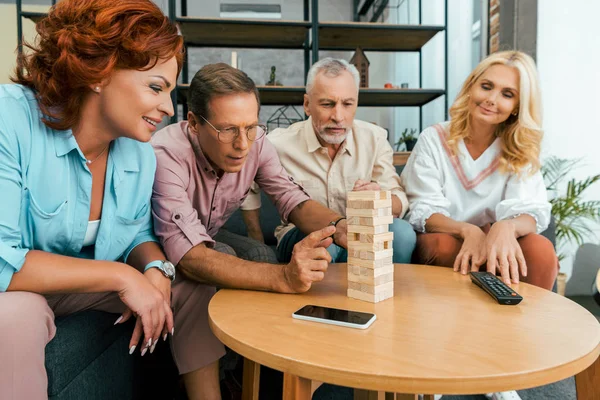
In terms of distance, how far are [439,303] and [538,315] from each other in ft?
0.62

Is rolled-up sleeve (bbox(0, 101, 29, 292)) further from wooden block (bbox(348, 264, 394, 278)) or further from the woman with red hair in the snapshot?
wooden block (bbox(348, 264, 394, 278))

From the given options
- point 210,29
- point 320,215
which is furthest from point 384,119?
point 320,215

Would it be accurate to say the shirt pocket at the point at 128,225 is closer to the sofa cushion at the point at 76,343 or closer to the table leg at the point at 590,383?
the sofa cushion at the point at 76,343

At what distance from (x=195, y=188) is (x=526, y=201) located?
1.19 metres

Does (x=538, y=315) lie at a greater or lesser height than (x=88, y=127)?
lesser

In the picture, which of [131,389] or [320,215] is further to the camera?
[320,215]

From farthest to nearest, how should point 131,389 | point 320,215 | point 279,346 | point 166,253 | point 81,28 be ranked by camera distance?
1. point 320,215
2. point 131,389
3. point 166,253
4. point 81,28
5. point 279,346

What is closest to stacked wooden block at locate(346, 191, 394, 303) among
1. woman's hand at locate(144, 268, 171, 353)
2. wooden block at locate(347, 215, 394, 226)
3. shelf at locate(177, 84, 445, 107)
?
wooden block at locate(347, 215, 394, 226)

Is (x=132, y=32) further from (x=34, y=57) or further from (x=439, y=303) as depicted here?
(x=439, y=303)

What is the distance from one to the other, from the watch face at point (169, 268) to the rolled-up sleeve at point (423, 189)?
0.97 meters

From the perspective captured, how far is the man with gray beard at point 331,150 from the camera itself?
189 centimetres

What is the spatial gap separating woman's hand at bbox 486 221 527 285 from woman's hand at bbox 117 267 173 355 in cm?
86

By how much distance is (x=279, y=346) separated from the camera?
29.1 inches

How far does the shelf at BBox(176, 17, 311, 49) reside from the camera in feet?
11.6
